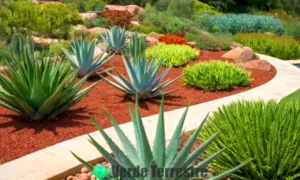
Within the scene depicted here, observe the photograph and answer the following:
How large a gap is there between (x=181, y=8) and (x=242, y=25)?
333 cm

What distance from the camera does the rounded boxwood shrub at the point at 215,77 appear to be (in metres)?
7.98

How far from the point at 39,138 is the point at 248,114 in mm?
2599

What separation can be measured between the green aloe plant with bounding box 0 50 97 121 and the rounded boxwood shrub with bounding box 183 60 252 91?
3.20m

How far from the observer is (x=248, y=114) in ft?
14.2

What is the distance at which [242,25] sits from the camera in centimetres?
1986

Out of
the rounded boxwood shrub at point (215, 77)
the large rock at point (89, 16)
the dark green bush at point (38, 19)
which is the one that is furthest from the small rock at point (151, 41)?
the large rock at point (89, 16)

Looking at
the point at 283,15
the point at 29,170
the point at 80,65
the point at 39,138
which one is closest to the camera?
the point at 29,170

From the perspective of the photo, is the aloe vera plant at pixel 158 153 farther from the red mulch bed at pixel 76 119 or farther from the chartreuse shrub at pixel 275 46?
the chartreuse shrub at pixel 275 46

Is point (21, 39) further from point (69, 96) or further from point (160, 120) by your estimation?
point (160, 120)

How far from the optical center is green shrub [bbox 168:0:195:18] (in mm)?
20703

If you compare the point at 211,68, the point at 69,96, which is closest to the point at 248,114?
the point at 69,96

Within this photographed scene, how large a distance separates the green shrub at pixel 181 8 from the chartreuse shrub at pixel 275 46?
18.6 ft

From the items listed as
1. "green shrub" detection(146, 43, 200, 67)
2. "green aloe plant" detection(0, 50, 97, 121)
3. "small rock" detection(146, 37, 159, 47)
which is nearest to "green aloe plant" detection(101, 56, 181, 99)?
"green aloe plant" detection(0, 50, 97, 121)

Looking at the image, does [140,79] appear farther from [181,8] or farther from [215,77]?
[181,8]
